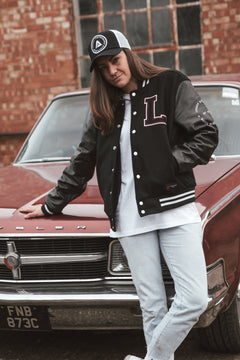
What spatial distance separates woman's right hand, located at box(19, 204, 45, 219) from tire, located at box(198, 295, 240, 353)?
46.5 inches

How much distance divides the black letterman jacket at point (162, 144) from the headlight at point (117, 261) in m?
0.27

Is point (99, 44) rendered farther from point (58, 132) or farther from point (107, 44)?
point (58, 132)

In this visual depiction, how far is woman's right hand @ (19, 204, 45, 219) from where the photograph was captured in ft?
→ 11.5

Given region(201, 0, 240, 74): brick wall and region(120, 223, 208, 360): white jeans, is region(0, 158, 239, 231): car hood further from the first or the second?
region(201, 0, 240, 74): brick wall

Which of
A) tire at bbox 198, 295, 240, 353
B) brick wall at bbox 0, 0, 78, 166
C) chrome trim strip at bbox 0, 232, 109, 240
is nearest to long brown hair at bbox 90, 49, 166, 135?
chrome trim strip at bbox 0, 232, 109, 240

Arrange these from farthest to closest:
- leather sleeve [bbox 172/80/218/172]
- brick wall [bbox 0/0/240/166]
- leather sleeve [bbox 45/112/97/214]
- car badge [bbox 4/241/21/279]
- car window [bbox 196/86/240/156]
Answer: brick wall [bbox 0/0/240/166], car window [bbox 196/86/240/156], car badge [bbox 4/241/21/279], leather sleeve [bbox 45/112/97/214], leather sleeve [bbox 172/80/218/172]

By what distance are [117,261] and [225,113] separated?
5.56ft

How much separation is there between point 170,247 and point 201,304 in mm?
295

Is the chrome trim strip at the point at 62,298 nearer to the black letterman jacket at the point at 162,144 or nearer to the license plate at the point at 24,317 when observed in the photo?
the license plate at the point at 24,317

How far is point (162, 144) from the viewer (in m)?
2.97

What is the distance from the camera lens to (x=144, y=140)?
299 centimetres

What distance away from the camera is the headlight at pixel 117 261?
3.37 m


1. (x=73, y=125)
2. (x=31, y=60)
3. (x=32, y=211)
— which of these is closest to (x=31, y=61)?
(x=31, y=60)

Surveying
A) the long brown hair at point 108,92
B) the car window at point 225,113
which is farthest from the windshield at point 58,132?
the long brown hair at point 108,92
